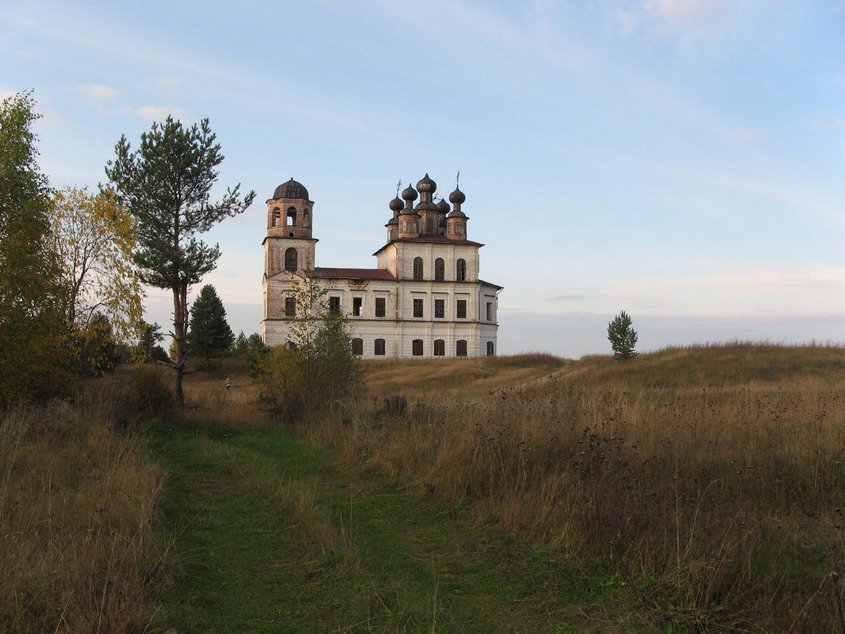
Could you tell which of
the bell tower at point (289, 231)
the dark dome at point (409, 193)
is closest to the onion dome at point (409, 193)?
the dark dome at point (409, 193)

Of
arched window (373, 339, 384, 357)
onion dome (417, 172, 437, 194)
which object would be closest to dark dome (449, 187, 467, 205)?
onion dome (417, 172, 437, 194)

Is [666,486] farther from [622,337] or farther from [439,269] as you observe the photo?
[439,269]

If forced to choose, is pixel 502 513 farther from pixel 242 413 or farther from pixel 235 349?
pixel 235 349

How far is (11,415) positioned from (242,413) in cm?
756

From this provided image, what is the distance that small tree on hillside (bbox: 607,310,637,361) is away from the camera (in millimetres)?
34125

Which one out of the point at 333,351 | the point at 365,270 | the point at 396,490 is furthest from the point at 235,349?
the point at 396,490

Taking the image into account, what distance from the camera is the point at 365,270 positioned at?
61.9 meters

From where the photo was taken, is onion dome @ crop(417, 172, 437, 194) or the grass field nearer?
the grass field

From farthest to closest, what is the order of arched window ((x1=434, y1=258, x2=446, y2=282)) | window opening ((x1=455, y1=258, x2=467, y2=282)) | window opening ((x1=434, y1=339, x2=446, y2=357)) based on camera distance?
window opening ((x1=455, y1=258, x2=467, y2=282)), arched window ((x1=434, y1=258, x2=446, y2=282)), window opening ((x1=434, y1=339, x2=446, y2=357))

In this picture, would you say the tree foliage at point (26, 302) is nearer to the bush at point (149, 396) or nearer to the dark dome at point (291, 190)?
the bush at point (149, 396)

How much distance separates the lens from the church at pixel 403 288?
57469 millimetres

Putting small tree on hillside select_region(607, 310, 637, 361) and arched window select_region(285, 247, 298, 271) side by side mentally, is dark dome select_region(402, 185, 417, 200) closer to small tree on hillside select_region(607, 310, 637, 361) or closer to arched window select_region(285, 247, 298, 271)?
arched window select_region(285, 247, 298, 271)

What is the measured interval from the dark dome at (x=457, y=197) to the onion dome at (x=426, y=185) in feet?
6.39

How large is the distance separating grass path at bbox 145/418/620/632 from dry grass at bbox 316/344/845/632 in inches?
16.7
